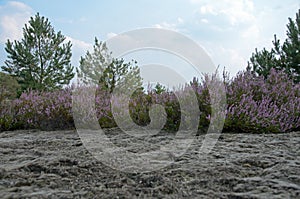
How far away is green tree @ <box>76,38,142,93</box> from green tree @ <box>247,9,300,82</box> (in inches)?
181

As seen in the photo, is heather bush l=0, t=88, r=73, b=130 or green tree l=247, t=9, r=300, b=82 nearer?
heather bush l=0, t=88, r=73, b=130

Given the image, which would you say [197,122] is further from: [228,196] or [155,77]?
[228,196]

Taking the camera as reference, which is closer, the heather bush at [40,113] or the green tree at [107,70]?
the heather bush at [40,113]

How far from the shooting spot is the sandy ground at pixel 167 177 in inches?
56.7

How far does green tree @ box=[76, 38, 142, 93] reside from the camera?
11562 millimetres

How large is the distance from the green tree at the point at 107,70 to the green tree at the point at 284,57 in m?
4.60

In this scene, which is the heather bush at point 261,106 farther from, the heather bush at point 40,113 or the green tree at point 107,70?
the green tree at point 107,70

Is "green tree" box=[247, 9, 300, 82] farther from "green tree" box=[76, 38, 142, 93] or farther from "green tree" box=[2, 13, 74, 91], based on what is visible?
"green tree" box=[2, 13, 74, 91]

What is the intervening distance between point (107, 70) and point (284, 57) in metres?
7.38

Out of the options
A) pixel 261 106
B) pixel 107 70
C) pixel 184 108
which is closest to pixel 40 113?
pixel 184 108

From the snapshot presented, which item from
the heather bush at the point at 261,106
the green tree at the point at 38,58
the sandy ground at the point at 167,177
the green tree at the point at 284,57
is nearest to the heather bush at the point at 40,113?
the sandy ground at the point at 167,177

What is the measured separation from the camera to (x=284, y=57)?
9.86m

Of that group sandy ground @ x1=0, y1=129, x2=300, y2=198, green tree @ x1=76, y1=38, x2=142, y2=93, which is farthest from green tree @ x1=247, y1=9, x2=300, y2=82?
sandy ground @ x1=0, y1=129, x2=300, y2=198

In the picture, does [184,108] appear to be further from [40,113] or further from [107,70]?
[107,70]
